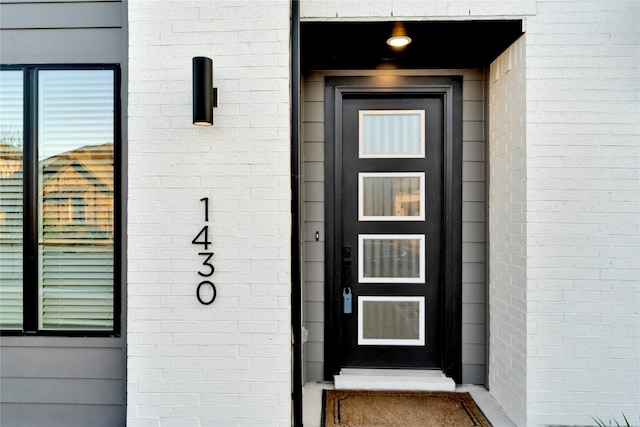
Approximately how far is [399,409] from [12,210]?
8.73ft

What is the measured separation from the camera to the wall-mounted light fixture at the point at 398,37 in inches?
88.8

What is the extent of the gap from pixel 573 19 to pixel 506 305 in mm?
1689

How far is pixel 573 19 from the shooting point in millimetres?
2170

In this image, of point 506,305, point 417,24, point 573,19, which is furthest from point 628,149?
point 417,24

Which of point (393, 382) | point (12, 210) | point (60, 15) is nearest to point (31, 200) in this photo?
point (12, 210)

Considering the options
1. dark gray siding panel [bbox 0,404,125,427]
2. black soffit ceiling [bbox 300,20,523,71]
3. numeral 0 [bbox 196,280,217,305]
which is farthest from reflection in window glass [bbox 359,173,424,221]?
dark gray siding panel [bbox 0,404,125,427]

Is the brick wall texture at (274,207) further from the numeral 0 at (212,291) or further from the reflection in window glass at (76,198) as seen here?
the reflection in window glass at (76,198)

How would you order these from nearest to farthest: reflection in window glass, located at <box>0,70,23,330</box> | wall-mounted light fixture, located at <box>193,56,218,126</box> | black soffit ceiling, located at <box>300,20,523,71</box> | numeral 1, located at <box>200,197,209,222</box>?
1. wall-mounted light fixture, located at <box>193,56,218,126</box>
2. numeral 1, located at <box>200,197,209,222</box>
3. black soffit ceiling, located at <box>300,20,523,71</box>
4. reflection in window glass, located at <box>0,70,23,330</box>

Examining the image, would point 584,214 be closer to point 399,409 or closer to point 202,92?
point 399,409

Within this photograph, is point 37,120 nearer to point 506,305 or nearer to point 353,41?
point 353,41

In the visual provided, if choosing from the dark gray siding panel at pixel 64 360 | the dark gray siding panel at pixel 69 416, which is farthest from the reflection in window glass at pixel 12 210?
the dark gray siding panel at pixel 69 416

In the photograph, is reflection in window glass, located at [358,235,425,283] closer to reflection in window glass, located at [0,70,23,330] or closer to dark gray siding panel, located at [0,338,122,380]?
dark gray siding panel, located at [0,338,122,380]

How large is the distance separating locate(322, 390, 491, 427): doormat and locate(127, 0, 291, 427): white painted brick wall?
48 cm

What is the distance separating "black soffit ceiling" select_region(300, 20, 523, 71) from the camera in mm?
2246
